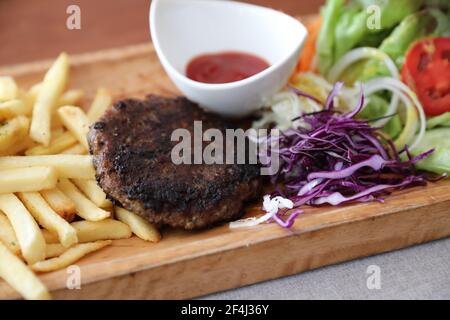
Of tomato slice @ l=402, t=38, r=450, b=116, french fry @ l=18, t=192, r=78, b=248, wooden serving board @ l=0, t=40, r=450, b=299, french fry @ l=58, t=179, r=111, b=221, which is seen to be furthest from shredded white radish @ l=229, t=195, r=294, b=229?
tomato slice @ l=402, t=38, r=450, b=116

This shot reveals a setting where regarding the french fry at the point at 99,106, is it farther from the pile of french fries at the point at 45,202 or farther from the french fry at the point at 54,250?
the french fry at the point at 54,250

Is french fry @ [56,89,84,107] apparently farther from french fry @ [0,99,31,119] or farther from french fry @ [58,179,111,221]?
french fry @ [58,179,111,221]

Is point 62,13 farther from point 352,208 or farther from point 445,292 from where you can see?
point 445,292

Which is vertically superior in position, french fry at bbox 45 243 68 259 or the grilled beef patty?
the grilled beef patty

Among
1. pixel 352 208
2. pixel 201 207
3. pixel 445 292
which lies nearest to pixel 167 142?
pixel 201 207

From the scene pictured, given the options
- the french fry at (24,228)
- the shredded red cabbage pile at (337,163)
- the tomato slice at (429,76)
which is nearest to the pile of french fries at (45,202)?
the french fry at (24,228)

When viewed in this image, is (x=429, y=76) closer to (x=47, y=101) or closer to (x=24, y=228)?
(x=47, y=101)
